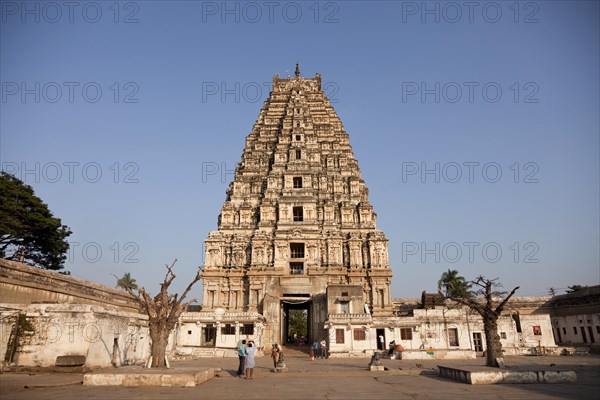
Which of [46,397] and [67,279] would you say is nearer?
[46,397]

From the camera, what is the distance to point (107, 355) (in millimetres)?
18062

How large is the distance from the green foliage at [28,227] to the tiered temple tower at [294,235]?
50.2ft

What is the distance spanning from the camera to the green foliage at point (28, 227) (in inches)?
1398

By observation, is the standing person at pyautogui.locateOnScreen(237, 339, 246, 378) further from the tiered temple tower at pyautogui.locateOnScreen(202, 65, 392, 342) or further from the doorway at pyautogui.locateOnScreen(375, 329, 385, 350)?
the tiered temple tower at pyautogui.locateOnScreen(202, 65, 392, 342)

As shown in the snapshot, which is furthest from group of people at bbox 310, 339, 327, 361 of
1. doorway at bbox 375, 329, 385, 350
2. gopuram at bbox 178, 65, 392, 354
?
doorway at bbox 375, 329, 385, 350

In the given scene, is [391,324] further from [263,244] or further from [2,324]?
[2,324]

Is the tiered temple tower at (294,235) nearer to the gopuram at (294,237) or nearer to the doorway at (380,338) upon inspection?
the gopuram at (294,237)

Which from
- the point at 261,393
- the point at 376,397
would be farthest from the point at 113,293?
the point at 376,397

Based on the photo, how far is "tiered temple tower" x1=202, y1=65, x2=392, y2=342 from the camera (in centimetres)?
3741

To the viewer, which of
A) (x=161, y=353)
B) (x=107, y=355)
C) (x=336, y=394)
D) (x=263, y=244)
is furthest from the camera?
(x=263, y=244)

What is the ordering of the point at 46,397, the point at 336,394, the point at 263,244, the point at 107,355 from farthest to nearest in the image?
the point at 263,244 → the point at 107,355 → the point at 336,394 → the point at 46,397

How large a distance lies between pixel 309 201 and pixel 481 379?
29.4 m

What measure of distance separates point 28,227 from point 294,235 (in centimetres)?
2482

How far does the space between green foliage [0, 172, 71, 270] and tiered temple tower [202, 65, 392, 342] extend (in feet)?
50.2
